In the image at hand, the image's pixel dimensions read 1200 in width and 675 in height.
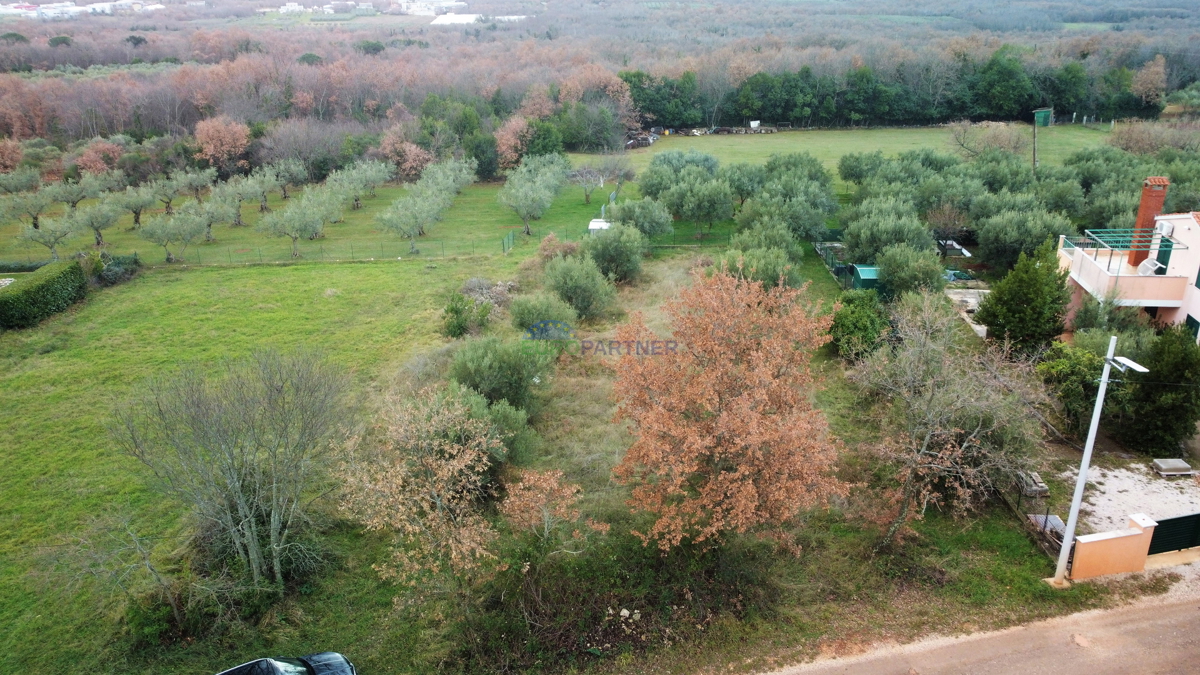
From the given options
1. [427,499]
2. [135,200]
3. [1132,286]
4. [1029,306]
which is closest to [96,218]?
[135,200]

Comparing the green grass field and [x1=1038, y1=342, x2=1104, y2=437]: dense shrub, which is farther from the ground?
[x1=1038, y1=342, x2=1104, y2=437]: dense shrub

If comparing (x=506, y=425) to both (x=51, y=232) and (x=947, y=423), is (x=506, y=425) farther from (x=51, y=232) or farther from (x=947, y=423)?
(x=51, y=232)

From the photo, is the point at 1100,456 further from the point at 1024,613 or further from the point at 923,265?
the point at 923,265

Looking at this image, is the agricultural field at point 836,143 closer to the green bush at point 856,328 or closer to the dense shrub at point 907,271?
the dense shrub at point 907,271

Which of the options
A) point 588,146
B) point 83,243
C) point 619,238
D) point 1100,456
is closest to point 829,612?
point 1100,456

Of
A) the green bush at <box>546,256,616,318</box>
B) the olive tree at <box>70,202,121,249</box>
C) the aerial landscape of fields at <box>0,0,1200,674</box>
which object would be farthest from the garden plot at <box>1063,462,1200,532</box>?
the olive tree at <box>70,202,121,249</box>

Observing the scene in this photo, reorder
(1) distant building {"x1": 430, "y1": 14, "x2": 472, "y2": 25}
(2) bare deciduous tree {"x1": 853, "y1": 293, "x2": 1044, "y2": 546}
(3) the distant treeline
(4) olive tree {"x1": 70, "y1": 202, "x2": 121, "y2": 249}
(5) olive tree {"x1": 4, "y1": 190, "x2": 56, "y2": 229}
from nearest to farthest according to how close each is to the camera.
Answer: (2) bare deciduous tree {"x1": 853, "y1": 293, "x2": 1044, "y2": 546}, (4) olive tree {"x1": 70, "y1": 202, "x2": 121, "y2": 249}, (5) olive tree {"x1": 4, "y1": 190, "x2": 56, "y2": 229}, (3) the distant treeline, (1) distant building {"x1": 430, "y1": 14, "x2": 472, "y2": 25}

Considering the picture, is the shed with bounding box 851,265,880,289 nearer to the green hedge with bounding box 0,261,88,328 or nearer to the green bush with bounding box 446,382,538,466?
the green bush with bounding box 446,382,538,466
